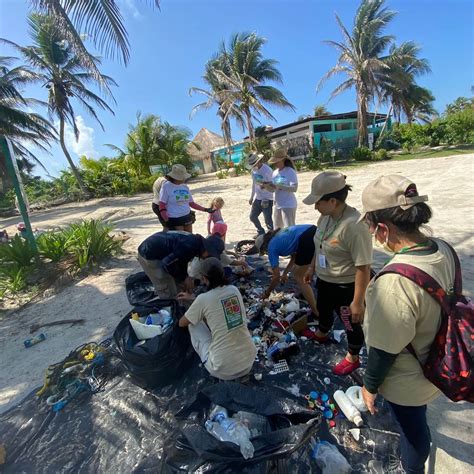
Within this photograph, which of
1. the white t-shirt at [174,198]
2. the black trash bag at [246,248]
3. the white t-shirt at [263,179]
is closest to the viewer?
the white t-shirt at [174,198]

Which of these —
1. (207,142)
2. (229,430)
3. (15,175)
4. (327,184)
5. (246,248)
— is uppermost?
(207,142)

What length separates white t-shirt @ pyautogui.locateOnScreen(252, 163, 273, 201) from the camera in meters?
4.87

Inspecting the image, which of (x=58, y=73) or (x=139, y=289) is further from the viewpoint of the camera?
(x=58, y=73)

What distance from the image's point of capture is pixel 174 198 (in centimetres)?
443

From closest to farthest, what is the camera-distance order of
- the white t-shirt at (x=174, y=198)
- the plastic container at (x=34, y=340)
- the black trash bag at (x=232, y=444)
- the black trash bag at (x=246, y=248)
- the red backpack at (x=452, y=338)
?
the red backpack at (x=452, y=338)
the black trash bag at (x=232, y=444)
the plastic container at (x=34, y=340)
the white t-shirt at (x=174, y=198)
the black trash bag at (x=246, y=248)

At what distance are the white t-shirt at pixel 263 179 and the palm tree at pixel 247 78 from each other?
16937 millimetres

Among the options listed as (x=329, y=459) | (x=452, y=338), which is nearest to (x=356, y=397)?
(x=329, y=459)

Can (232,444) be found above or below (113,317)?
above

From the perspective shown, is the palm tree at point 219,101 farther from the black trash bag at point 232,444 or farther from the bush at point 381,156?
the black trash bag at point 232,444

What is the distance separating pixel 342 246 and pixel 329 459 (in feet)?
4.10

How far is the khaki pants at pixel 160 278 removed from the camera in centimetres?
320

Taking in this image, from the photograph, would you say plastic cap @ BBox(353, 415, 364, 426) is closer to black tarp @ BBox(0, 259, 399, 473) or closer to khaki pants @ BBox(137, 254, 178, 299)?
black tarp @ BBox(0, 259, 399, 473)

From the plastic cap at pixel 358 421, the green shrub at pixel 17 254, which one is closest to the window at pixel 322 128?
the green shrub at pixel 17 254

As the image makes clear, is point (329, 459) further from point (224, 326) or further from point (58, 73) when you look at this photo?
point (58, 73)
